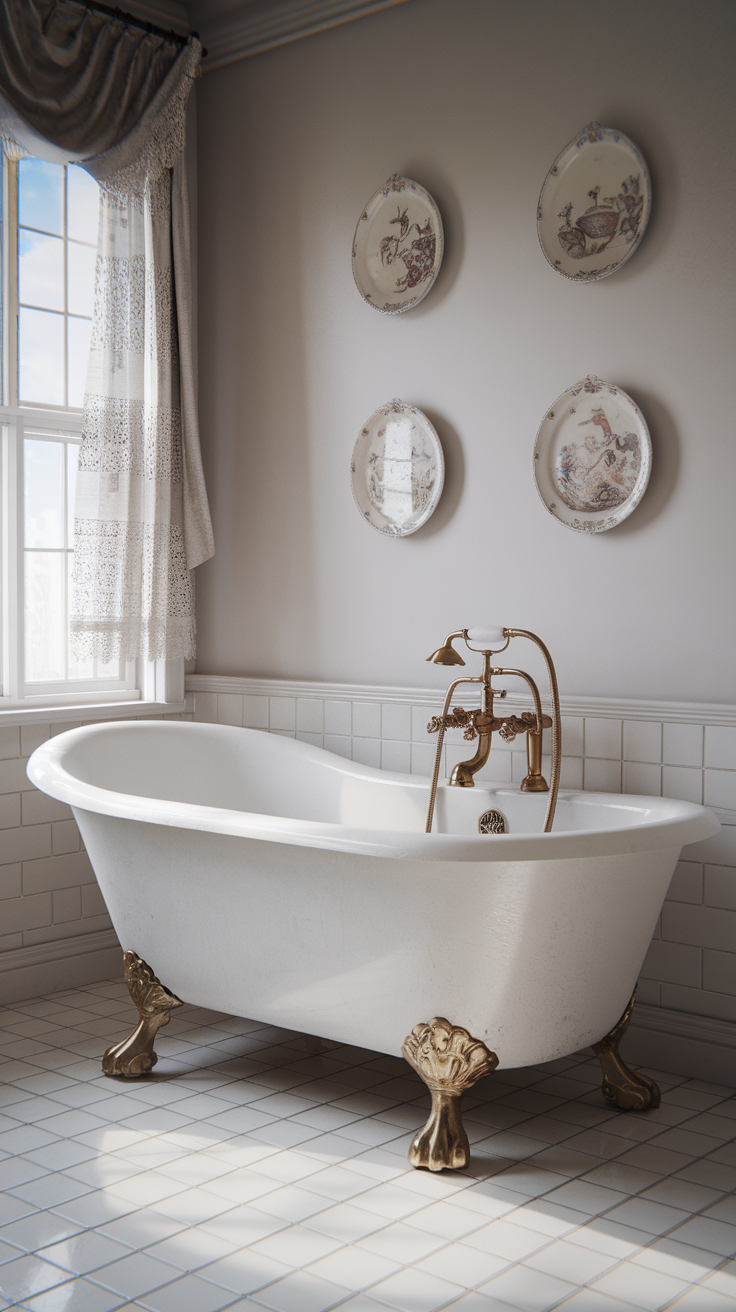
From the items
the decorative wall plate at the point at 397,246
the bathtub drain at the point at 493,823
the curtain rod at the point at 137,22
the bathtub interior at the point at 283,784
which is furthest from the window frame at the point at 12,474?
the bathtub drain at the point at 493,823

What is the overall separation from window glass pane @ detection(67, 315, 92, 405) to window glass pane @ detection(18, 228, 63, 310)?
0.26ft

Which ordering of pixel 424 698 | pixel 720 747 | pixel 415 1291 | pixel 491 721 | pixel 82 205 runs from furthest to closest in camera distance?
1. pixel 82 205
2. pixel 424 698
3. pixel 491 721
4. pixel 720 747
5. pixel 415 1291

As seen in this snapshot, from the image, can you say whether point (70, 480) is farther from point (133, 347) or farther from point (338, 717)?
point (338, 717)

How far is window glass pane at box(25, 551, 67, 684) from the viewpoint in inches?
140

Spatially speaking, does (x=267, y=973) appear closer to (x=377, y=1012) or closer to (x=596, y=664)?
(x=377, y=1012)

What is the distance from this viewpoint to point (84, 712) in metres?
3.58

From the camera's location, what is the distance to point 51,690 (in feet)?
11.9

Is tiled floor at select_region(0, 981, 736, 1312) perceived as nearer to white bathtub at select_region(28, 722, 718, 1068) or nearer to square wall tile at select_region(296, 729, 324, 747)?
white bathtub at select_region(28, 722, 718, 1068)

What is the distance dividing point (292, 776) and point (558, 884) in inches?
48.9

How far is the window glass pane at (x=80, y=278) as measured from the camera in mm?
3621

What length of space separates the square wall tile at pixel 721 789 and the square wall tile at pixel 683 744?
46 mm

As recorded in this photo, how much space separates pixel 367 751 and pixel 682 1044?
3.90 ft

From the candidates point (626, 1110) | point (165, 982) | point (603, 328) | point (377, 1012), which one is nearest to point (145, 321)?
point (603, 328)

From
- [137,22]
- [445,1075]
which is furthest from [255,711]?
[137,22]
